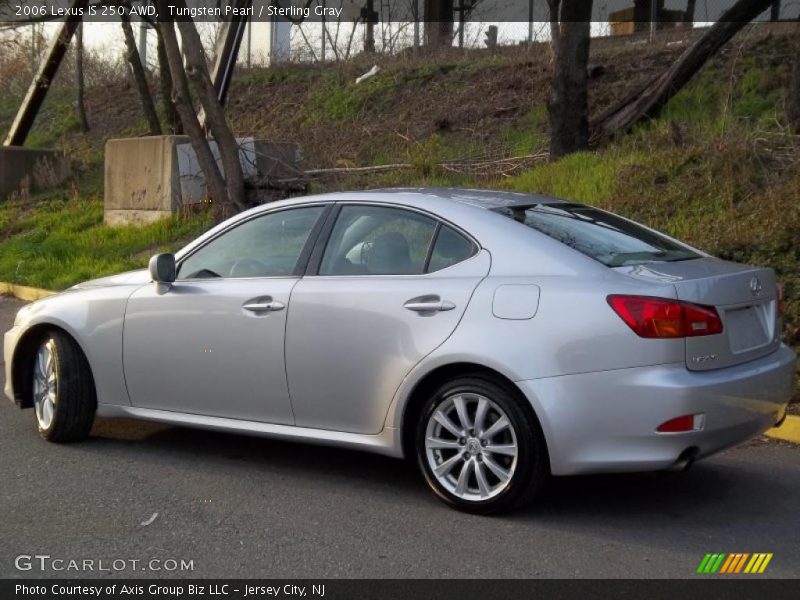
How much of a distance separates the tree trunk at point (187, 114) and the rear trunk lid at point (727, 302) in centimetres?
1038

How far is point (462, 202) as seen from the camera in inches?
215

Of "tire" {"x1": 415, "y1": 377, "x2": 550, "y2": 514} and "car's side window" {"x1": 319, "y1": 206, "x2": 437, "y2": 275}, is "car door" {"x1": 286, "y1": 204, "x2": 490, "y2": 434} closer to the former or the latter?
"car's side window" {"x1": 319, "y1": 206, "x2": 437, "y2": 275}

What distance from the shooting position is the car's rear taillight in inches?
180

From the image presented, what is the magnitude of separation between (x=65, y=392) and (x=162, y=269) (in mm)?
1043

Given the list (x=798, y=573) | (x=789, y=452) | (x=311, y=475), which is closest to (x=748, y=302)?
(x=798, y=573)

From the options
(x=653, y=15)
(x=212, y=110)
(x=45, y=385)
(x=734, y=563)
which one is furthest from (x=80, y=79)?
(x=734, y=563)

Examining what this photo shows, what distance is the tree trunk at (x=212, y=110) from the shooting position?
1393 centimetres

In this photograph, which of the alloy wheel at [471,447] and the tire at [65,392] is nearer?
the alloy wheel at [471,447]

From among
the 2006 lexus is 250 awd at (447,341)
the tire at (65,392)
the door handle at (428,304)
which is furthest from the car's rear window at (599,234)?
the tire at (65,392)

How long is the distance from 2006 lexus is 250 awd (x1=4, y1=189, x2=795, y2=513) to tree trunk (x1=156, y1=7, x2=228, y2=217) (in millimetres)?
8373

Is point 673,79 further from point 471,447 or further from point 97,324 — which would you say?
point 471,447

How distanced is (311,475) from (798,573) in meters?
2.65

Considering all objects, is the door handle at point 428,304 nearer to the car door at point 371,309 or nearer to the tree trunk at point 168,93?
the car door at point 371,309
